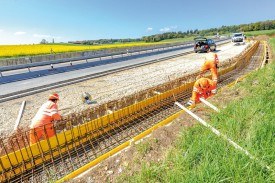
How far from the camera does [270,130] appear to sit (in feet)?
9.59

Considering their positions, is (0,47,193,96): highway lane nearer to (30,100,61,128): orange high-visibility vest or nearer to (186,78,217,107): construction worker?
(30,100,61,128): orange high-visibility vest

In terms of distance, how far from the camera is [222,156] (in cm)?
269

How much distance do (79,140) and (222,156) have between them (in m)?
3.36

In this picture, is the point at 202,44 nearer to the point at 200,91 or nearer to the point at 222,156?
the point at 200,91

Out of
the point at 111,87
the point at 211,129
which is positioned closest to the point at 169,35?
the point at 111,87

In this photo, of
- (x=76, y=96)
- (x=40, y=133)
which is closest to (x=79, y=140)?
(x=40, y=133)

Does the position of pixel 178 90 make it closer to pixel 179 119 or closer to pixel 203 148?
pixel 179 119

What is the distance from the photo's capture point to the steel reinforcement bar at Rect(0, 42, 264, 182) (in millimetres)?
3828

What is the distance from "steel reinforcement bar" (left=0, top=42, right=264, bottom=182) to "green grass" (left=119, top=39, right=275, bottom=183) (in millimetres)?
1509

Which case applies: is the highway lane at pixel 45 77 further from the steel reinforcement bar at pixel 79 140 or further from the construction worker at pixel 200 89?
the construction worker at pixel 200 89

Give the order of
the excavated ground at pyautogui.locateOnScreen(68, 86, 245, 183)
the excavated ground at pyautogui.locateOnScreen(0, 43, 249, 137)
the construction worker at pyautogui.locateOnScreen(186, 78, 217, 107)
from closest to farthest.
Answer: the excavated ground at pyautogui.locateOnScreen(68, 86, 245, 183)
the construction worker at pyautogui.locateOnScreen(186, 78, 217, 107)
the excavated ground at pyautogui.locateOnScreen(0, 43, 249, 137)

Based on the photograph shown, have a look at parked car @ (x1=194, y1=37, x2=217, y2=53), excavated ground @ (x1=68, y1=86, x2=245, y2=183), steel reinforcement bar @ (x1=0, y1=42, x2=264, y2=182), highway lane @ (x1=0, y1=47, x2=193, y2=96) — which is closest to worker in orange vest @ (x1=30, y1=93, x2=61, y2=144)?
steel reinforcement bar @ (x1=0, y1=42, x2=264, y2=182)

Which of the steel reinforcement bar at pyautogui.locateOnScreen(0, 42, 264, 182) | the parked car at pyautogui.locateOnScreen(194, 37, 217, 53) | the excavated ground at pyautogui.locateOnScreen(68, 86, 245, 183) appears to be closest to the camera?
the excavated ground at pyautogui.locateOnScreen(68, 86, 245, 183)

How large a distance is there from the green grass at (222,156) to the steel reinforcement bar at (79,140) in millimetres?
1509
